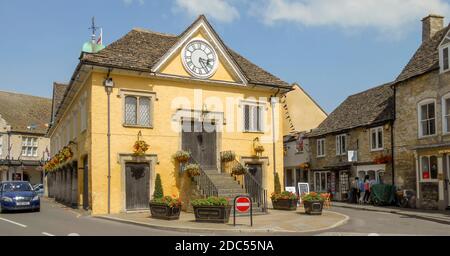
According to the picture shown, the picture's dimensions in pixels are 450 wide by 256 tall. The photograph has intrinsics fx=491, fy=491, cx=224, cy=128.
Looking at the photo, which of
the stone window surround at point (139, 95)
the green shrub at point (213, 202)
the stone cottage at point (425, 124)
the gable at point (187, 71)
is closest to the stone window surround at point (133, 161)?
Result: the stone window surround at point (139, 95)

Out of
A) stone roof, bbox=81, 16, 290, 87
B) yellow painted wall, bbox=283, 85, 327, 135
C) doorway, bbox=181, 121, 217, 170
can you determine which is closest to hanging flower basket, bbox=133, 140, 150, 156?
doorway, bbox=181, 121, 217, 170

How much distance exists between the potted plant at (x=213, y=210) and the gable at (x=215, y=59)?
8.08 metres

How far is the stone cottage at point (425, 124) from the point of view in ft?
80.5

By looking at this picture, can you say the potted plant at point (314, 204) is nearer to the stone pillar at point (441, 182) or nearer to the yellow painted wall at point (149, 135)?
the yellow painted wall at point (149, 135)

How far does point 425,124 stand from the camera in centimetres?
2639

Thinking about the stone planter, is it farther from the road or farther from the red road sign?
the red road sign

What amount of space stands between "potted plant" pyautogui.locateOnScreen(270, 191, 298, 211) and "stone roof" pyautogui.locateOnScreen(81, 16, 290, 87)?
6239 millimetres

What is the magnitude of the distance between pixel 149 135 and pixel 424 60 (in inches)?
616

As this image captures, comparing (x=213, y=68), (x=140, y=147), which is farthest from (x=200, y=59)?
(x=140, y=147)

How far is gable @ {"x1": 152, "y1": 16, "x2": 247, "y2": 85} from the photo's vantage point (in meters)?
23.9

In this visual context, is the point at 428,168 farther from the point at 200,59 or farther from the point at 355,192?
the point at 200,59

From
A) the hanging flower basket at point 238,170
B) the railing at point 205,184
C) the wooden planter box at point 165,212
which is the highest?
the hanging flower basket at point 238,170

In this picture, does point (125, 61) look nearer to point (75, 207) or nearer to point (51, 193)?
point (75, 207)
